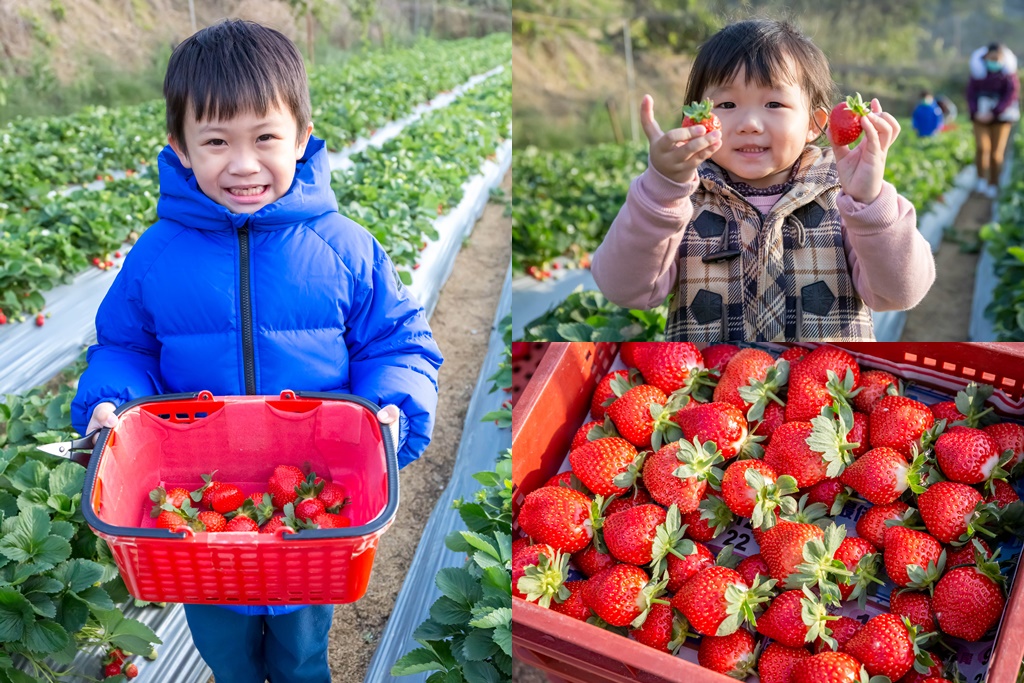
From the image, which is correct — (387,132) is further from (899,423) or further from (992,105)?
(899,423)

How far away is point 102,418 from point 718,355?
4.61ft

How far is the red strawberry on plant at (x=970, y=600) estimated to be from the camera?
1512 mm

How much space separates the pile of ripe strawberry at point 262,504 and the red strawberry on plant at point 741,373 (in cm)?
92

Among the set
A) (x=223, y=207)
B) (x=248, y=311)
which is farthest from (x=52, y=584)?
(x=223, y=207)

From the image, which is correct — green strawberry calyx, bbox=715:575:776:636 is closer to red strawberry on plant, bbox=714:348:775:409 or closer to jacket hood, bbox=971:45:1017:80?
red strawberry on plant, bbox=714:348:775:409

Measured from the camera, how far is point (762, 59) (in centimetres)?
183

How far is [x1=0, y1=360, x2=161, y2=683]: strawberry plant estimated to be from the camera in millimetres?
1968

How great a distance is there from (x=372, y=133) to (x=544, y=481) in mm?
6748

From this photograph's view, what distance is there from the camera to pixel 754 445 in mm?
1942

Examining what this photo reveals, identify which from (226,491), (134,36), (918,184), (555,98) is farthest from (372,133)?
(555,98)

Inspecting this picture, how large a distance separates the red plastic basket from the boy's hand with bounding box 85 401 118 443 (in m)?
0.02

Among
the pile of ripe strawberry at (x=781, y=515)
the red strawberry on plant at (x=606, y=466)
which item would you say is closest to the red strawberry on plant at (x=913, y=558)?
the pile of ripe strawberry at (x=781, y=515)

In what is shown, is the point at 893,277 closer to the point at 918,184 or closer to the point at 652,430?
the point at 652,430

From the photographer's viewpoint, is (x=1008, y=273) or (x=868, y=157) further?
(x=1008, y=273)
